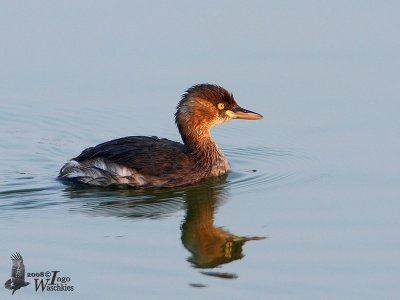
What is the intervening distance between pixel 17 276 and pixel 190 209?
328 centimetres

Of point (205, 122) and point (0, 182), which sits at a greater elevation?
point (205, 122)

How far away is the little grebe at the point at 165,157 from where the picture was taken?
1418 cm

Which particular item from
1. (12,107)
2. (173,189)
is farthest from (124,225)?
(12,107)

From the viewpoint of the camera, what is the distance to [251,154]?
51.4 feet

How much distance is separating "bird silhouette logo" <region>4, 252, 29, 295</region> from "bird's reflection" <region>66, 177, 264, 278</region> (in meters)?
1.65

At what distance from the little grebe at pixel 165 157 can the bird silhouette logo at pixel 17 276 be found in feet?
10.7

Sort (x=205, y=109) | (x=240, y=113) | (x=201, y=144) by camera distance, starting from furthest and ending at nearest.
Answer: (x=240, y=113) → (x=205, y=109) → (x=201, y=144)

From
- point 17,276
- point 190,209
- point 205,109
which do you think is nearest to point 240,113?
point 205,109

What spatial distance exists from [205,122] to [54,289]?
16.9ft

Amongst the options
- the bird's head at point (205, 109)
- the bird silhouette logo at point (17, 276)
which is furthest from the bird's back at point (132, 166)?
the bird silhouette logo at point (17, 276)

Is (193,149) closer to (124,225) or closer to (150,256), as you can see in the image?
(124,225)

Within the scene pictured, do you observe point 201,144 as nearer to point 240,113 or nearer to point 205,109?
point 205,109

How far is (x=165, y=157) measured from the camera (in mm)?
14352

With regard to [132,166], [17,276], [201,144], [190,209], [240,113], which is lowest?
[17,276]
